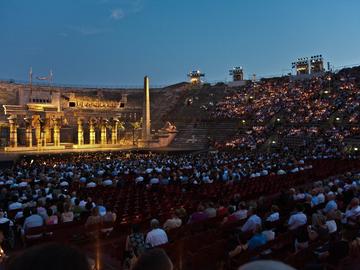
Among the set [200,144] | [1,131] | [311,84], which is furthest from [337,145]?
[1,131]

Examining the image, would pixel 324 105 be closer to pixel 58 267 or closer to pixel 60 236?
pixel 60 236

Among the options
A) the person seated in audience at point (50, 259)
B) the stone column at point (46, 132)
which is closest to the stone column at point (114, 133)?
the stone column at point (46, 132)

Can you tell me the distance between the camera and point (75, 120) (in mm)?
69500

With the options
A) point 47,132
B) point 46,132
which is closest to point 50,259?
point 46,132

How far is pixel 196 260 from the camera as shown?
806 centimetres

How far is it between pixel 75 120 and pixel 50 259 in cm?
7052

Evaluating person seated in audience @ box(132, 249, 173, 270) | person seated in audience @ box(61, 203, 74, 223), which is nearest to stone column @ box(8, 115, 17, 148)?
person seated in audience @ box(61, 203, 74, 223)

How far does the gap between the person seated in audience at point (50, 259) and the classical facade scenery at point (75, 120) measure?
5308 cm

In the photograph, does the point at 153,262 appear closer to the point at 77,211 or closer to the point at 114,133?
the point at 77,211

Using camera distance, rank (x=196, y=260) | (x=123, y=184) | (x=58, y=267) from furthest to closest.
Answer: (x=123, y=184)
(x=196, y=260)
(x=58, y=267)

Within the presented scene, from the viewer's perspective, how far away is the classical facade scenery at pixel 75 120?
57.2 metres

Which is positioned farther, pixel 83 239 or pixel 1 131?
pixel 1 131

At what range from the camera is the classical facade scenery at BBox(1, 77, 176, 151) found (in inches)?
2253

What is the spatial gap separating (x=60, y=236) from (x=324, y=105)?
177ft
